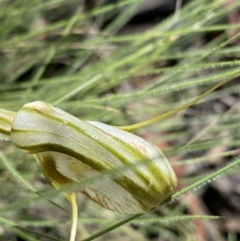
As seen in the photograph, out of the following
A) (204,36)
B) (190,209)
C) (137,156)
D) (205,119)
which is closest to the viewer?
(137,156)

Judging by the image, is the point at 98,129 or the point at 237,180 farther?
the point at 237,180

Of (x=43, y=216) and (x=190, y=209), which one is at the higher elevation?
(x=43, y=216)

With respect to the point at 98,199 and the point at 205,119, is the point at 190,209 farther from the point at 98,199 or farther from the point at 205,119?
the point at 98,199

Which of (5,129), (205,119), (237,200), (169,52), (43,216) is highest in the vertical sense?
(5,129)

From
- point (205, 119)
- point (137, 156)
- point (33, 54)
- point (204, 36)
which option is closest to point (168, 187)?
point (137, 156)

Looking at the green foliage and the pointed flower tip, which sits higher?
the pointed flower tip

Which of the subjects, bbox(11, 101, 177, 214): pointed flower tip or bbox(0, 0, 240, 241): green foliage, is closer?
bbox(11, 101, 177, 214): pointed flower tip

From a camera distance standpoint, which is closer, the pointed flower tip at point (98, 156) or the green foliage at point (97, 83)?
the pointed flower tip at point (98, 156)

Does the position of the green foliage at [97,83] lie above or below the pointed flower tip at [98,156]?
below

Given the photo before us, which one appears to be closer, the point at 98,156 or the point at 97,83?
the point at 98,156

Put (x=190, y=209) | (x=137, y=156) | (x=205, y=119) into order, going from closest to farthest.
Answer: (x=137, y=156) < (x=205, y=119) < (x=190, y=209)
